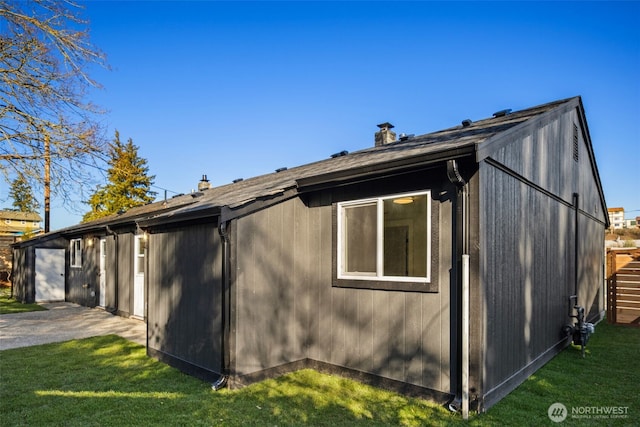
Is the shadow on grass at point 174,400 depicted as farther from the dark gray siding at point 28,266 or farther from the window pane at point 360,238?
the dark gray siding at point 28,266

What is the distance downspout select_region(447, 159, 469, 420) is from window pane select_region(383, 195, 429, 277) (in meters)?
0.50

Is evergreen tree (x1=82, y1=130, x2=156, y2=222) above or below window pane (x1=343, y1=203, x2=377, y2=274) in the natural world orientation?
above

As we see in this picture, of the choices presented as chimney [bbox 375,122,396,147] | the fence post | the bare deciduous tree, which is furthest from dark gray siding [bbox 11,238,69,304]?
the fence post

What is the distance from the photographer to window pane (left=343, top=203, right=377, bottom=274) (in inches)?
205

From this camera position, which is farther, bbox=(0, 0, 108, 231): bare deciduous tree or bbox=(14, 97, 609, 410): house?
bbox=(0, 0, 108, 231): bare deciduous tree

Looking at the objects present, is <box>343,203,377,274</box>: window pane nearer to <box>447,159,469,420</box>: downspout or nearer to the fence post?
<box>447,159,469,420</box>: downspout

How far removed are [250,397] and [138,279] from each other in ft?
24.6

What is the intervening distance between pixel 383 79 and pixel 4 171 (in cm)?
1071

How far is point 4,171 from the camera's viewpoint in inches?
275

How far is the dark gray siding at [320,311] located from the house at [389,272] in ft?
0.06

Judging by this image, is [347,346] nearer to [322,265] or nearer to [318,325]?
[318,325]

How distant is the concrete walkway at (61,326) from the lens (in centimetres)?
795

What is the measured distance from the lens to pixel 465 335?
403 cm

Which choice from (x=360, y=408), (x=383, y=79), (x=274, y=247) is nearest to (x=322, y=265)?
(x=274, y=247)
